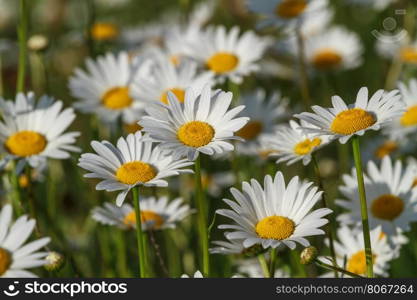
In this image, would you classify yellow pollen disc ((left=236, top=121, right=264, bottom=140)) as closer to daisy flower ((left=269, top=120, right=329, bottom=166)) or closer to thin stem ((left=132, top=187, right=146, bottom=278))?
daisy flower ((left=269, top=120, right=329, bottom=166))

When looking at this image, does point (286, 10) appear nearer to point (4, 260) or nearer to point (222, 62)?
point (222, 62)

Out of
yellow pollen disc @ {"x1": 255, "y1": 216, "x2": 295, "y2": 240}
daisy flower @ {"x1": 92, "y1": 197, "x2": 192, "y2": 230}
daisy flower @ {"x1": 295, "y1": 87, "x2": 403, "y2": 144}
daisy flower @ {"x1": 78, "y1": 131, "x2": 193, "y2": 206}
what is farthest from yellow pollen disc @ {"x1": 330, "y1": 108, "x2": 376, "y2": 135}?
daisy flower @ {"x1": 92, "y1": 197, "x2": 192, "y2": 230}

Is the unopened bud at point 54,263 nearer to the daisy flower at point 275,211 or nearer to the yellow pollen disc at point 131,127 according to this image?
the daisy flower at point 275,211

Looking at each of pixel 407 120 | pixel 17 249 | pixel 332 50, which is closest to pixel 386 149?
pixel 407 120

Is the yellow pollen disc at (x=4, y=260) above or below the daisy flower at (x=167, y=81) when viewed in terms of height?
below

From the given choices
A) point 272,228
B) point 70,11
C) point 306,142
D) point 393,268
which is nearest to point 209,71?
point 306,142

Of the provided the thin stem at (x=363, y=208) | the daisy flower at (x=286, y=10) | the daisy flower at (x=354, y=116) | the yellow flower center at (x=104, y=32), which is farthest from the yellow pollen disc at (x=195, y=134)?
the yellow flower center at (x=104, y=32)
